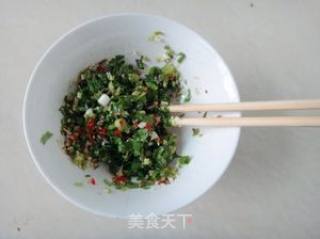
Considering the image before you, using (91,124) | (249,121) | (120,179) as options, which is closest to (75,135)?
(91,124)

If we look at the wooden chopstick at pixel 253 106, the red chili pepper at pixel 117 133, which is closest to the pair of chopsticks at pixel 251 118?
the wooden chopstick at pixel 253 106

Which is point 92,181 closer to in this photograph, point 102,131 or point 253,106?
point 102,131

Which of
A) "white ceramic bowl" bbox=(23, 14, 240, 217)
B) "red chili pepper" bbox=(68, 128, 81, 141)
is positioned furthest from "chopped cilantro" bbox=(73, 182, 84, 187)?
"red chili pepper" bbox=(68, 128, 81, 141)

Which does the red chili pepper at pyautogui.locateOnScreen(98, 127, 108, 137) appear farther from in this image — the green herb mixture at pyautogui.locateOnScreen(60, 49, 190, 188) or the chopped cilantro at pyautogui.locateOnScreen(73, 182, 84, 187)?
the chopped cilantro at pyautogui.locateOnScreen(73, 182, 84, 187)

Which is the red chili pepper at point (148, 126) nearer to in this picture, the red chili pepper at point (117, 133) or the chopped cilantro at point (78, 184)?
the red chili pepper at point (117, 133)

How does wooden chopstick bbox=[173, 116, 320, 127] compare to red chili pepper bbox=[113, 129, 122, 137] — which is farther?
red chili pepper bbox=[113, 129, 122, 137]

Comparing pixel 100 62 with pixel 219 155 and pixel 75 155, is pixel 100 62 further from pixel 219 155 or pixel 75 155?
pixel 219 155
